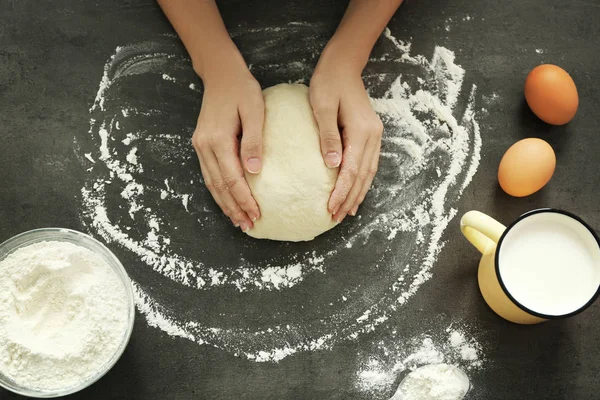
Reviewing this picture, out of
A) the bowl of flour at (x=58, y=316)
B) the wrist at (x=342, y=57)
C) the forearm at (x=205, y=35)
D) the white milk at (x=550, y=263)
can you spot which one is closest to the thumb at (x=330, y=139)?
the wrist at (x=342, y=57)

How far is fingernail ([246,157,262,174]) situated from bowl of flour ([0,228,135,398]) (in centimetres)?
31

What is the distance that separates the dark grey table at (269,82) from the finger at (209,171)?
0.51ft

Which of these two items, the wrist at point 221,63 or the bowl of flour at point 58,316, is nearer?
the bowl of flour at point 58,316

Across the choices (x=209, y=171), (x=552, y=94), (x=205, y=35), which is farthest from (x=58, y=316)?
(x=552, y=94)

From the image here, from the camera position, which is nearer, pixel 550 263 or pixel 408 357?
pixel 550 263

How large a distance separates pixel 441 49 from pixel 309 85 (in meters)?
0.31

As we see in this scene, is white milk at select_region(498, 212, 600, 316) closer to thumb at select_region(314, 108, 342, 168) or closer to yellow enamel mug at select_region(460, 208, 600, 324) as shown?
yellow enamel mug at select_region(460, 208, 600, 324)

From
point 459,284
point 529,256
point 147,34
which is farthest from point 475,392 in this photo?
point 147,34

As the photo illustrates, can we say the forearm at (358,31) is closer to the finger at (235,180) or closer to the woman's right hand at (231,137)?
the woman's right hand at (231,137)

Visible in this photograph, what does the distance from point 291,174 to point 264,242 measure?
7.9 inches

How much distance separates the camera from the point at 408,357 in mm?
1087

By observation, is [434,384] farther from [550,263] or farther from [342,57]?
[342,57]

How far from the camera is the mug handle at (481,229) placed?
96cm

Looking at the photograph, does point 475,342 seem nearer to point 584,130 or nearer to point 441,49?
point 584,130
